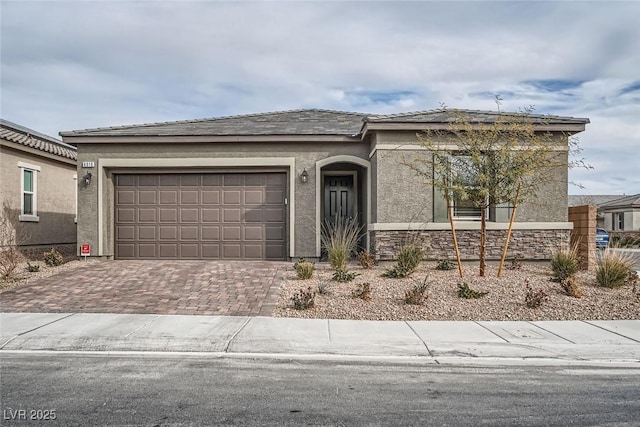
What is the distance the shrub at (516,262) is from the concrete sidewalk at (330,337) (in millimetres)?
3997

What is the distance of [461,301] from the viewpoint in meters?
9.57

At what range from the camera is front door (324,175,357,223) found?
16172mm

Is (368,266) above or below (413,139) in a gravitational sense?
below

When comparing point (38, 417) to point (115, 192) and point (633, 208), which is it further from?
point (633, 208)

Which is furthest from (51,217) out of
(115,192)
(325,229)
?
(325,229)

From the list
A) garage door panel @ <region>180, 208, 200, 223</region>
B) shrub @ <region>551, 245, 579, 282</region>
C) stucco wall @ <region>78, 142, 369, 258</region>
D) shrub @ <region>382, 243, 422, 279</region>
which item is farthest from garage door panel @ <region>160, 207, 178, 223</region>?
shrub @ <region>551, 245, 579, 282</region>

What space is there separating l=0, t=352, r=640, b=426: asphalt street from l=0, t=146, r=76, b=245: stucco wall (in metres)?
11.3

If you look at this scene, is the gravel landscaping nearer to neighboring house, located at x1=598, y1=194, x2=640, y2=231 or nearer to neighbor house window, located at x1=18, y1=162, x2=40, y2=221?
neighbor house window, located at x1=18, y1=162, x2=40, y2=221

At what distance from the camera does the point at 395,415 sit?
15.2 ft

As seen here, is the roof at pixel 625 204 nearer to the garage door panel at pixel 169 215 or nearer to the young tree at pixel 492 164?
the young tree at pixel 492 164

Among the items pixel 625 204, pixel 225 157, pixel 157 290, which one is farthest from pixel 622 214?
Result: pixel 157 290

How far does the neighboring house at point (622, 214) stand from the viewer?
38.2 m

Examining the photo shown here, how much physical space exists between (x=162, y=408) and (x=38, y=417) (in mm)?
1056

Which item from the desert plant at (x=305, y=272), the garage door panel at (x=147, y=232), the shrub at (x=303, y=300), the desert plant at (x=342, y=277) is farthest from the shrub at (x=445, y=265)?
the garage door panel at (x=147, y=232)
